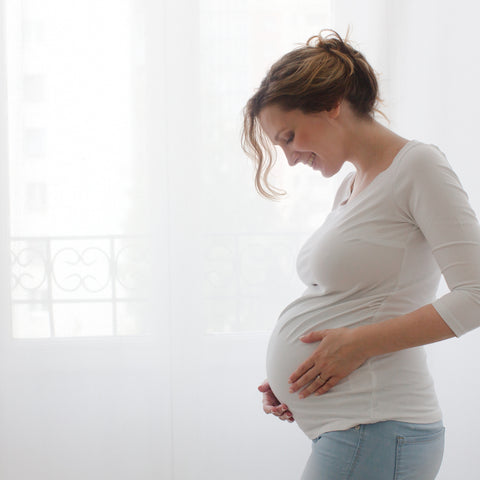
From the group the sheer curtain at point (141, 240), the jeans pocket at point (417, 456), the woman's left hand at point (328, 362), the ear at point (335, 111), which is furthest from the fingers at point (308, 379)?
the sheer curtain at point (141, 240)

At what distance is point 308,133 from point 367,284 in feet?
0.92

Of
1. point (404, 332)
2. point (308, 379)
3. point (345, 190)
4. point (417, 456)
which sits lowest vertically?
point (417, 456)

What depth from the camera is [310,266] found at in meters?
0.90

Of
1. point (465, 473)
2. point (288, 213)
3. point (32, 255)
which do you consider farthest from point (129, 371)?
point (465, 473)

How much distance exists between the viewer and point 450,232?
28.9 inches

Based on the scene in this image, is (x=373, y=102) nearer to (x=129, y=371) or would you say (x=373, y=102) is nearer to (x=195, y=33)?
(x=195, y=33)

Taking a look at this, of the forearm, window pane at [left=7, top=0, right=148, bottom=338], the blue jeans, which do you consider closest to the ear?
the forearm

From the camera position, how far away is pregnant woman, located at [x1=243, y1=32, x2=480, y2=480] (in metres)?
0.77

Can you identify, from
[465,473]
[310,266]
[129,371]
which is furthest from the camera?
[129,371]

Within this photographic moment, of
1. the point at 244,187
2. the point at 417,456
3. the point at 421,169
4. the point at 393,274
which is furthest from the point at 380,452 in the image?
the point at 244,187

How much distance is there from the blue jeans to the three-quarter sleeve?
0.65ft

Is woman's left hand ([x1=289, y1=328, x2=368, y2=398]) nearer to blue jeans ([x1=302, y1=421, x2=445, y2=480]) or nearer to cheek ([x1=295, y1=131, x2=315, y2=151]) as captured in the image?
blue jeans ([x1=302, y1=421, x2=445, y2=480])

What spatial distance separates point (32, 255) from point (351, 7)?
125cm

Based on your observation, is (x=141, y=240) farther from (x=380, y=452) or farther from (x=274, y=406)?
(x=380, y=452)
